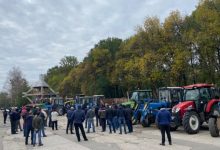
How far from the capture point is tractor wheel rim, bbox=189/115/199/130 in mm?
20444

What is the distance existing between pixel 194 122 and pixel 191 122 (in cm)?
23

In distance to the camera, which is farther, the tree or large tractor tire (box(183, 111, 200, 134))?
the tree

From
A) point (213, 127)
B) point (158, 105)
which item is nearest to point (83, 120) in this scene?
point (213, 127)

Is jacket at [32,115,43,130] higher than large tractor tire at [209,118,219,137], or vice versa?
jacket at [32,115,43,130]

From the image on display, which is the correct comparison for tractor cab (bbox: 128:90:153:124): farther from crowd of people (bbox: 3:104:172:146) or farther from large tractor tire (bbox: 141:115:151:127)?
crowd of people (bbox: 3:104:172:146)

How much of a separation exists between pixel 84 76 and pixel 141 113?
2102 inches

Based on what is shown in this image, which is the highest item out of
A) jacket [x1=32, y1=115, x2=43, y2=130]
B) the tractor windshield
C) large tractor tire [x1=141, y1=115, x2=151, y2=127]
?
the tractor windshield

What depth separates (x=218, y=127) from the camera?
1800 centimetres

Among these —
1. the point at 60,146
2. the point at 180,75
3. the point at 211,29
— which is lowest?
the point at 60,146

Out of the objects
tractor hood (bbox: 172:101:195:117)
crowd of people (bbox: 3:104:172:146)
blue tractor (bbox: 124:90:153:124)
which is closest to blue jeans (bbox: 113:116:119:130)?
crowd of people (bbox: 3:104:172:146)

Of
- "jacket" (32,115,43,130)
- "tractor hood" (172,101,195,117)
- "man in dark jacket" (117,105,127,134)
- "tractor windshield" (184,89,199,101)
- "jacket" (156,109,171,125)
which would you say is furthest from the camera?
"man in dark jacket" (117,105,127,134)

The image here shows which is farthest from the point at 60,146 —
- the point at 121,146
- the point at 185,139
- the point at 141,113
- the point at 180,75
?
the point at 180,75

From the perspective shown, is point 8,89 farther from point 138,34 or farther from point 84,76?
point 138,34

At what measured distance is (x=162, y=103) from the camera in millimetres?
25156
